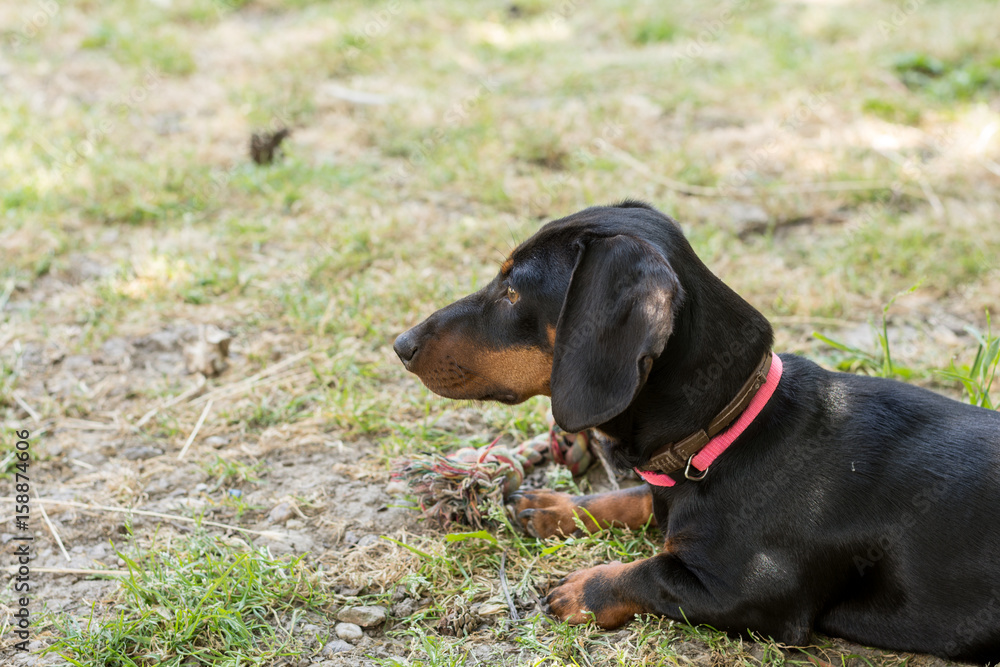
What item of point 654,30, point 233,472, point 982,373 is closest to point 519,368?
point 233,472

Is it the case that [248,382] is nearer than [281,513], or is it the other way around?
[281,513]

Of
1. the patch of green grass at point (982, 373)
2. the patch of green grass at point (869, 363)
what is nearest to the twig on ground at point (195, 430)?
the patch of green grass at point (869, 363)

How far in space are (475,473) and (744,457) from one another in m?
0.94

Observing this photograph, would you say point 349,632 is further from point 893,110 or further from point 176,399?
point 893,110

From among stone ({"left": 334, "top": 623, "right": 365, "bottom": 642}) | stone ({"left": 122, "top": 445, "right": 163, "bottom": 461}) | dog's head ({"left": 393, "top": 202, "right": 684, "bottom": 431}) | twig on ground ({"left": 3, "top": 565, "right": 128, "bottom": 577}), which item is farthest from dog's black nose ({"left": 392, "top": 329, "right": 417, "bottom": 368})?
stone ({"left": 122, "top": 445, "right": 163, "bottom": 461})

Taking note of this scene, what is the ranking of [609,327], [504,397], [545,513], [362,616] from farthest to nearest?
[545,513] < [504,397] < [362,616] < [609,327]

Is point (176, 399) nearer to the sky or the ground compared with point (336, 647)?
nearer to the sky

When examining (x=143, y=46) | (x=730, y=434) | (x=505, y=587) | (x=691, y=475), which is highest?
(x=143, y=46)

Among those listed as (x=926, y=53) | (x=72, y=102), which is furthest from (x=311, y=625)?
(x=926, y=53)

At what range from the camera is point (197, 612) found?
7.85 ft

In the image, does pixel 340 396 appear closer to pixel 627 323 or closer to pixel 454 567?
pixel 454 567

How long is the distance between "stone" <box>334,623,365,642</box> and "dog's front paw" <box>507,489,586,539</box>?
662 mm

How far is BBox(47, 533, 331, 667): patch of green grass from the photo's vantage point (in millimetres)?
2346

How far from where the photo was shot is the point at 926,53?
6.90 metres
